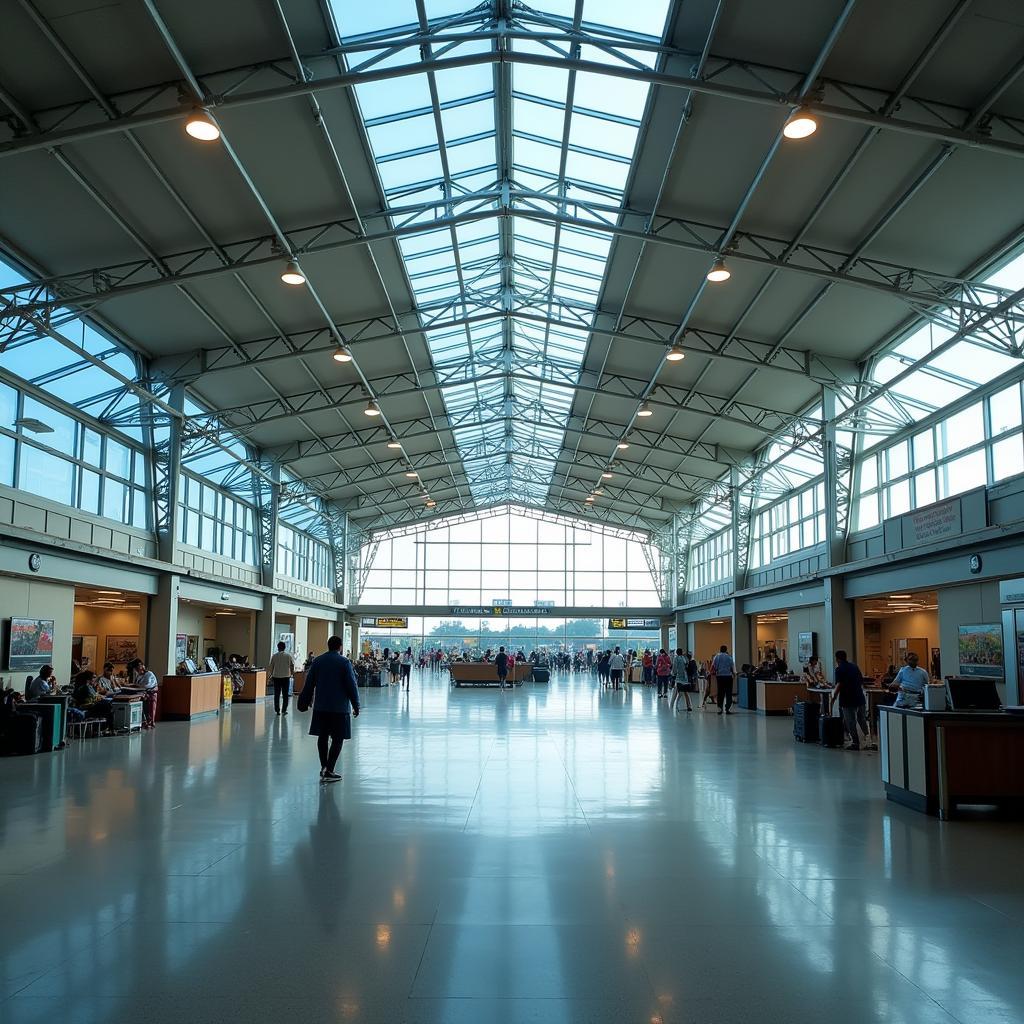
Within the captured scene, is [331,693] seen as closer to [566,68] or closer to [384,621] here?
[566,68]

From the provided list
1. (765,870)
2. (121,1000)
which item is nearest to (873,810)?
(765,870)

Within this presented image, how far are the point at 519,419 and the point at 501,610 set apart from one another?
18042 mm

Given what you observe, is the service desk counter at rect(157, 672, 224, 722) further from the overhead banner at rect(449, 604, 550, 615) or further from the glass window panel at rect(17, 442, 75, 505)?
the overhead banner at rect(449, 604, 550, 615)

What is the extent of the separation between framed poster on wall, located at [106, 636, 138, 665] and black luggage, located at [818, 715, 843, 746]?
18.6 m

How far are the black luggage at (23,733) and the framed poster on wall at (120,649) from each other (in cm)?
1212

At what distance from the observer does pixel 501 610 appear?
44.7 m

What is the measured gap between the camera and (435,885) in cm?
584

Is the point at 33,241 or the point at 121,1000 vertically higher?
the point at 33,241

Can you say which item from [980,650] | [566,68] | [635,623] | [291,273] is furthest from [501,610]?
[566,68]

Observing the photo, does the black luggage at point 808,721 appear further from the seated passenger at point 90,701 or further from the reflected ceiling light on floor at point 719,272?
the seated passenger at point 90,701

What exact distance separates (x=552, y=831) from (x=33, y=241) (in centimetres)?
1226

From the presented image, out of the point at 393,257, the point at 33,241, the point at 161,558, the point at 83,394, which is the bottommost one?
the point at 161,558

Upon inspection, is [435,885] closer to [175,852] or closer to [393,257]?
[175,852]

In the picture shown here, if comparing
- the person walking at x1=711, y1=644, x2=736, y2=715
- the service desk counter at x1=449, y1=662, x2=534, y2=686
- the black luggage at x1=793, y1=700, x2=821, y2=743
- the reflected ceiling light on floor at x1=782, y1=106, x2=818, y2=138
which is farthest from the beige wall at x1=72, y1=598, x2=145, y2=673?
the reflected ceiling light on floor at x1=782, y1=106, x2=818, y2=138
